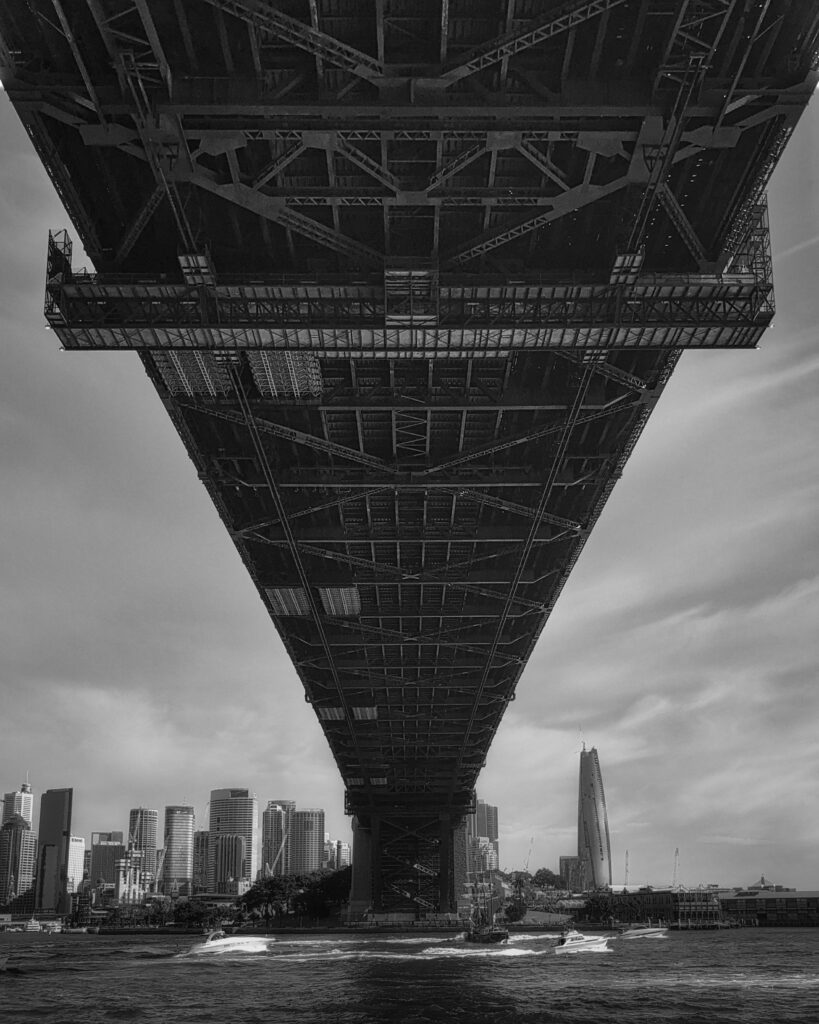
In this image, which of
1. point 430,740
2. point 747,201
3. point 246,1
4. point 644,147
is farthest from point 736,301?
point 430,740

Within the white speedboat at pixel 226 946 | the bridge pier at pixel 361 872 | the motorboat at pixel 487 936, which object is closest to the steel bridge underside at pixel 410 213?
the white speedboat at pixel 226 946

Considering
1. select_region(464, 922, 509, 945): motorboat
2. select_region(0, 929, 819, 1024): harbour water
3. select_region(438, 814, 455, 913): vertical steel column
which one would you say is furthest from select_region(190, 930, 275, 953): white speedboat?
select_region(438, 814, 455, 913): vertical steel column

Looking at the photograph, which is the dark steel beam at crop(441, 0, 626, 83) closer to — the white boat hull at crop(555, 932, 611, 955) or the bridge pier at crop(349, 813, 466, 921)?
the white boat hull at crop(555, 932, 611, 955)

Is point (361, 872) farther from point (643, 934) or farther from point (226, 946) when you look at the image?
point (643, 934)

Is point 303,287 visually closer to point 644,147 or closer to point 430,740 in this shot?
point 644,147

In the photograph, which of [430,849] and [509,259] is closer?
[509,259]
